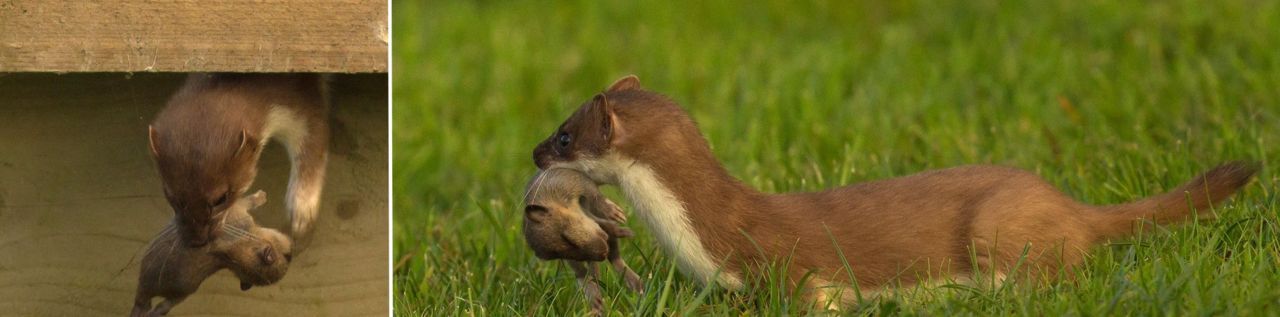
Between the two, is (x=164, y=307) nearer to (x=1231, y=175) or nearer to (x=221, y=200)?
(x=221, y=200)

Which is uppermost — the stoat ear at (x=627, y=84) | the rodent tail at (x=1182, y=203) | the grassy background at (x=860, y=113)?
the stoat ear at (x=627, y=84)

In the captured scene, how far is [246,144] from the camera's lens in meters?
3.05

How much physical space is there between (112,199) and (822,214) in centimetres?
160

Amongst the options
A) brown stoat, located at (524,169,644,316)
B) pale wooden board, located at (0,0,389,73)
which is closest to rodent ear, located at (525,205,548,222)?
brown stoat, located at (524,169,644,316)

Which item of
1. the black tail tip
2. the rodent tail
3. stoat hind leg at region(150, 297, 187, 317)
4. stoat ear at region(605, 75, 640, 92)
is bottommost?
stoat hind leg at region(150, 297, 187, 317)

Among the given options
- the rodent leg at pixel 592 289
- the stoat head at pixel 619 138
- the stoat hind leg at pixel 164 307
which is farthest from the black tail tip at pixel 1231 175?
the stoat hind leg at pixel 164 307

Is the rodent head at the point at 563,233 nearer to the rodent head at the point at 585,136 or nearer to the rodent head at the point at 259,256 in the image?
the rodent head at the point at 585,136

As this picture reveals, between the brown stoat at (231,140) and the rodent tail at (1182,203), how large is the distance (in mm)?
1985

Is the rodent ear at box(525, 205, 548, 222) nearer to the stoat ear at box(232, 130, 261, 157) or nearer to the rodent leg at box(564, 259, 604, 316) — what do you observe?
the rodent leg at box(564, 259, 604, 316)

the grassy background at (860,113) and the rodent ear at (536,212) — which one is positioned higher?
the rodent ear at (536,212)

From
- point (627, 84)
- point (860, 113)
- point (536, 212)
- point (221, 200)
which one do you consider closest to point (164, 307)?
point (221, 200)

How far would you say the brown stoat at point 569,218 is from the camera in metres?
3.65

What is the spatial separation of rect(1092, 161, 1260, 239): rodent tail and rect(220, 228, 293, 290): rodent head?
6.62 ft

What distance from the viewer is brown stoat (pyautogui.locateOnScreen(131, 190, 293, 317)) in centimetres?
320
